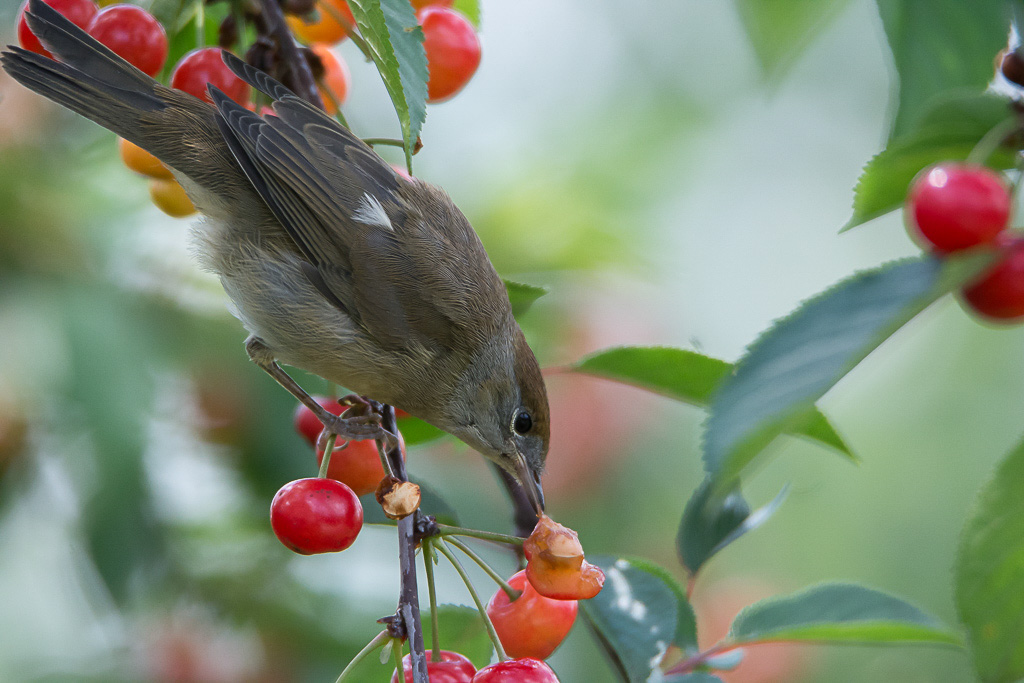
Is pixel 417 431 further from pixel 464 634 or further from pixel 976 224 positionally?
pixel 976 224

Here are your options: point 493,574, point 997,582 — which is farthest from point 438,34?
point 997,582

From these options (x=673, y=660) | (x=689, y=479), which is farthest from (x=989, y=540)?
(x=689, y=479)

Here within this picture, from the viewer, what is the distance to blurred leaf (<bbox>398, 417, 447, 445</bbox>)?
8.32ft

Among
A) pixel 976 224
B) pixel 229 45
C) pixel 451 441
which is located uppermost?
pixel 976 224

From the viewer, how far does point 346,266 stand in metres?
2.87

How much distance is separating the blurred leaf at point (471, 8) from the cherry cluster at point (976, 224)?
1769 mm

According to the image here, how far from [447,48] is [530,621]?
4.76ft

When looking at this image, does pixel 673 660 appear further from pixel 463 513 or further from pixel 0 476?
pixel 0 476

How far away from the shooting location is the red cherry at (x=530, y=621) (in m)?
1.85

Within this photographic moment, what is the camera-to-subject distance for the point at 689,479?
16.0 feet

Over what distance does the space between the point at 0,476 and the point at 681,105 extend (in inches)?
153

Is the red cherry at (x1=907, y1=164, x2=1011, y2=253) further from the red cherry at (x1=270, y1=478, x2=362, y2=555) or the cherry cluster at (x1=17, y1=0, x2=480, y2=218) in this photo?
the cherry cluster at (x1=17, y1=0, x2=480, y2=218)

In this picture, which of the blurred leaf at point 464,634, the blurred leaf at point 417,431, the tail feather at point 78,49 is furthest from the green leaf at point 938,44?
the tail feather at point 78,49

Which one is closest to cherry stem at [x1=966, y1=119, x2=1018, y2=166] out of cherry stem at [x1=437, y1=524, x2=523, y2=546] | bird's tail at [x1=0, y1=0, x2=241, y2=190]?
cherry stem at [x1=437, y1=524, x2=523, y2=546]
